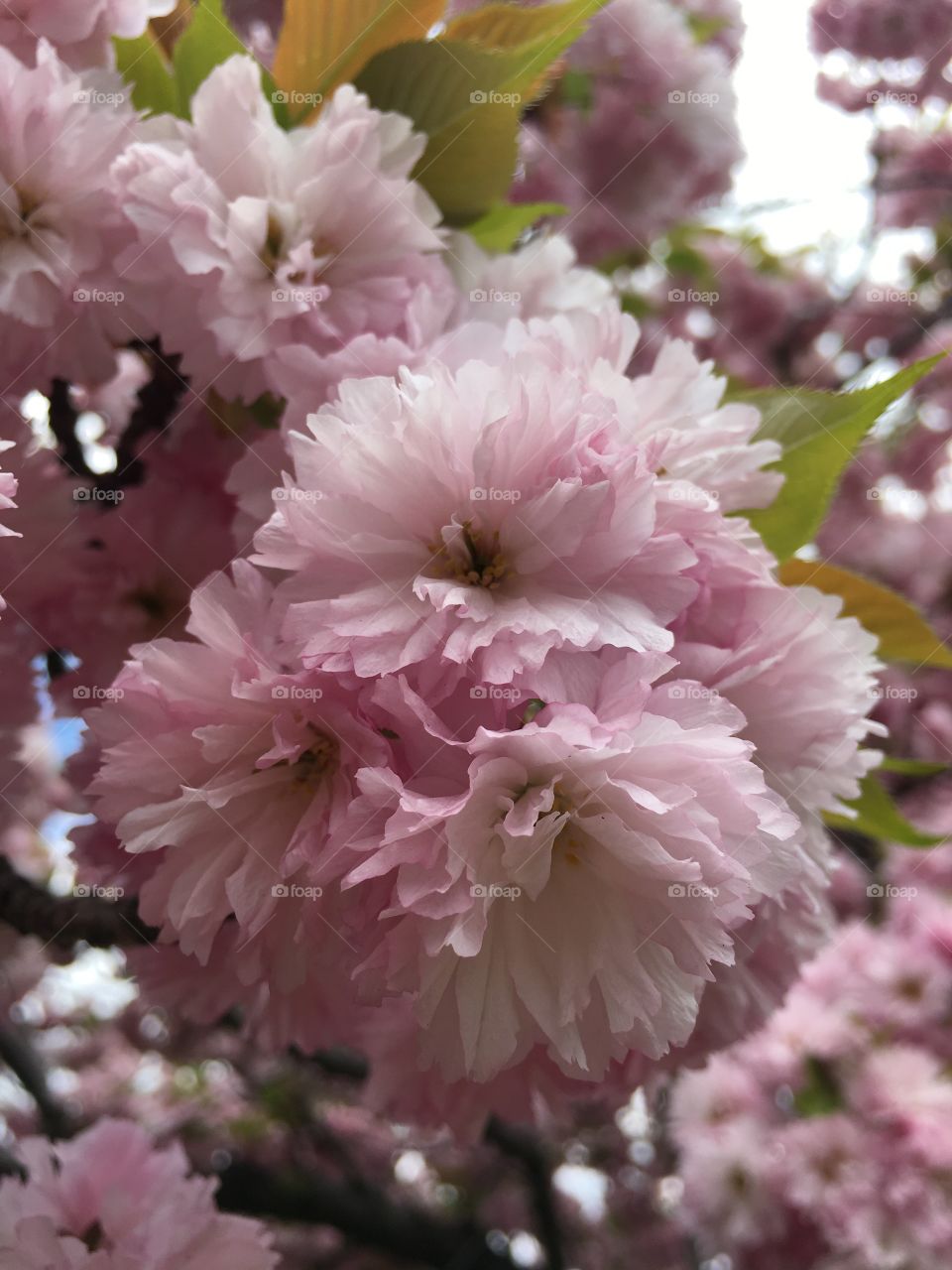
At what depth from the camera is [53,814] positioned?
1.97m

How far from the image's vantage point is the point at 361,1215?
1.70 meters

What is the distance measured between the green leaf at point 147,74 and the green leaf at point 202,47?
0.04ft

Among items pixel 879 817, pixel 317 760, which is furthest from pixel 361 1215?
pixel 317 760

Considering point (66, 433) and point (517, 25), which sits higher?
point (517, 25)

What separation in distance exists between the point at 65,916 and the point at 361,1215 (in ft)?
4.15

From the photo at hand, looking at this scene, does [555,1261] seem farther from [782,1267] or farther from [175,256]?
[175,256]

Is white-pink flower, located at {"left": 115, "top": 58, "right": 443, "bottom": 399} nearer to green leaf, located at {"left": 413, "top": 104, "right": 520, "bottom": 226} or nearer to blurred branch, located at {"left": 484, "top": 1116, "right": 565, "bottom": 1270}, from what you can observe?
green leaf, located at {"left": 413, "top": 104, "right": 520, "bottom": 226}

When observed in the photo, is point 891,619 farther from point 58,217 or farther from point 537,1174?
point 537,1174

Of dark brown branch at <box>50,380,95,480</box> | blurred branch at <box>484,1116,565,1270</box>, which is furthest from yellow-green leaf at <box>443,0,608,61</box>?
blurred branch at <box>484,1116,565,1270</box>

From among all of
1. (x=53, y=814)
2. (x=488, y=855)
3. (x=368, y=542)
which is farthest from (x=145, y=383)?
(x=53, y=814)

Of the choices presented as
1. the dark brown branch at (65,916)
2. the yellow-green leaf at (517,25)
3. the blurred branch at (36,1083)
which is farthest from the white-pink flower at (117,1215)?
the yellow-green leaf at (517,25)

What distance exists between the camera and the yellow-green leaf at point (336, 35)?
67cm

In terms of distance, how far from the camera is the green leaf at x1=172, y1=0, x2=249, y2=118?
0.64 metres

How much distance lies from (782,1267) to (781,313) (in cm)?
216
